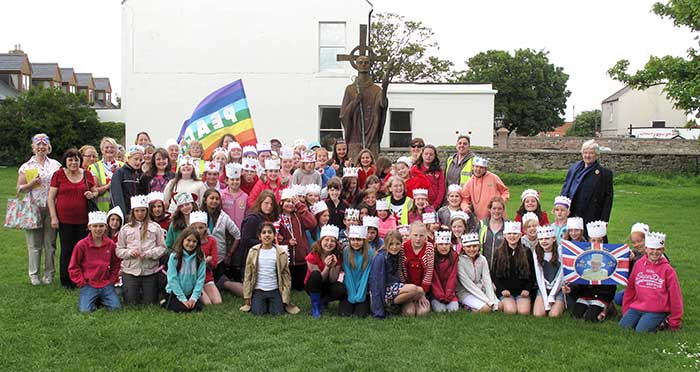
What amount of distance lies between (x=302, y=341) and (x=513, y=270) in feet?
8.00

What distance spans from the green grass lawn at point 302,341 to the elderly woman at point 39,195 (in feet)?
1.75

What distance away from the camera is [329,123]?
22047 millimetres

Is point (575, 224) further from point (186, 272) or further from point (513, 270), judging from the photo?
point (186, 272)

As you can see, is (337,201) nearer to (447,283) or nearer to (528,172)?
(447,283)

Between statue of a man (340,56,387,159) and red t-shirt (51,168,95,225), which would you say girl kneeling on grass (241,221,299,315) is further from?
statue of a man (340,56,387,159)

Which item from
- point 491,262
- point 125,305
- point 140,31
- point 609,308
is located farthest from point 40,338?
point 140,31

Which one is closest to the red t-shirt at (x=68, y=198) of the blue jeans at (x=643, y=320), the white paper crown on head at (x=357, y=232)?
the white paper crown on head at (x=357, y=232)

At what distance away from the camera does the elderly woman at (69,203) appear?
773cm

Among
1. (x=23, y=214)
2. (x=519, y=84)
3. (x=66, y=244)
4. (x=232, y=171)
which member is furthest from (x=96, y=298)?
(x=519, y=84)

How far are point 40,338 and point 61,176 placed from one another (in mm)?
2343

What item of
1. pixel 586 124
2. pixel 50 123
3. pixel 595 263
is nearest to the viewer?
pixel 595 263

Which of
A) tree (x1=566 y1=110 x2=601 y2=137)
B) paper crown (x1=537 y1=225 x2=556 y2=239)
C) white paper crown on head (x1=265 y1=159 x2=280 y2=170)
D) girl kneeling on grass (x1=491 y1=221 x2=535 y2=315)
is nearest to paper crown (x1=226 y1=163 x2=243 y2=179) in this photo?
white paper crown on head (x1=265 y1=159 x2=280 y2=170)

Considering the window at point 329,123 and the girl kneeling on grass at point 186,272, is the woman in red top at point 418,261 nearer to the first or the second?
the girl kneeling on grass at point 186,272

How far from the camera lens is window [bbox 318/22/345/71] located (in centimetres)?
2147
